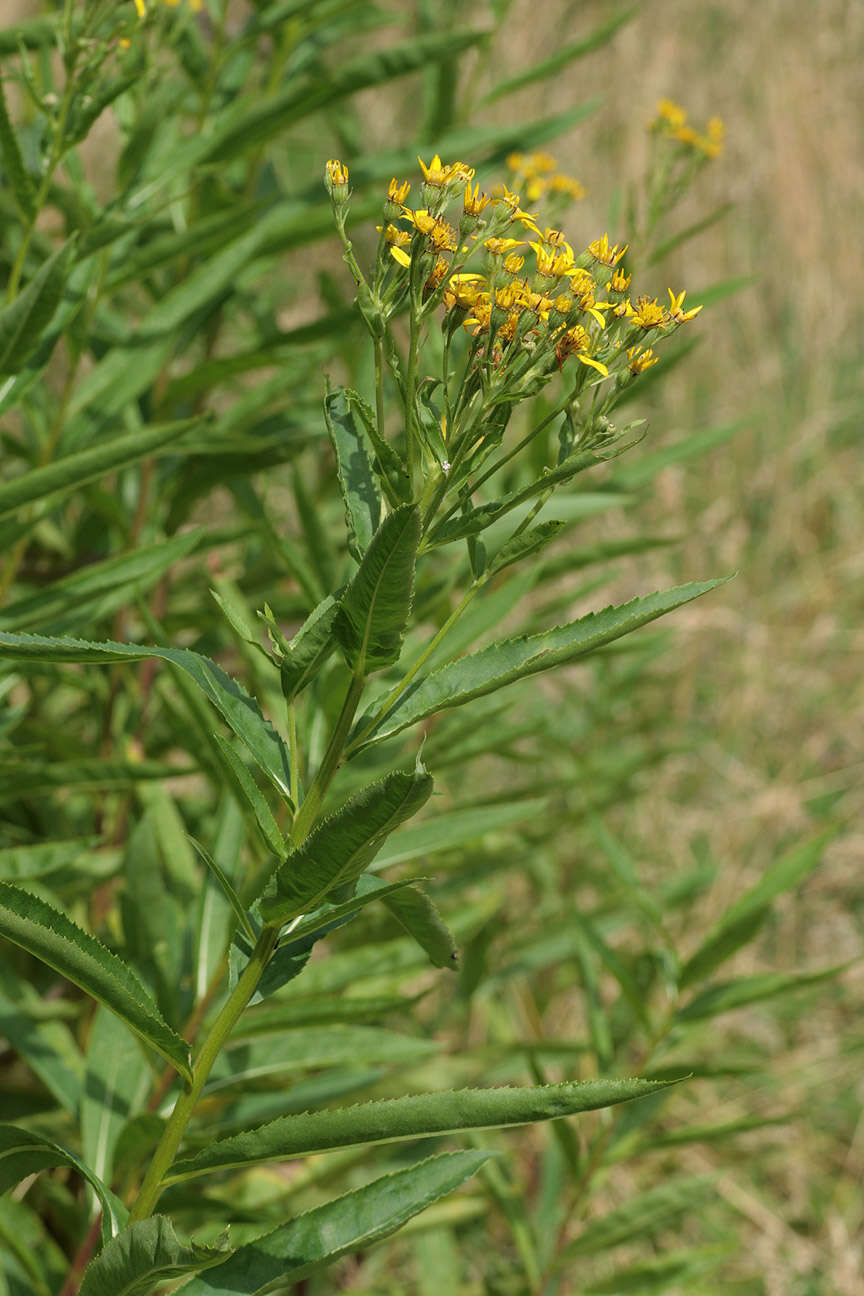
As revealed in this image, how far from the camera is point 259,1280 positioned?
86 centimetres

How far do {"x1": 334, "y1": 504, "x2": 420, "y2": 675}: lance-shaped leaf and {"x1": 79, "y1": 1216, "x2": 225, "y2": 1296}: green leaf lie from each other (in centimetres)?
36

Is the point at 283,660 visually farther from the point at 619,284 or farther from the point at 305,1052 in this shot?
the point at 305,1052

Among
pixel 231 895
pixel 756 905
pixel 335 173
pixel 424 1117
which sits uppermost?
pixel 335 173

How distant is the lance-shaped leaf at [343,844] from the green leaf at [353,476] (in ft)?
0.59

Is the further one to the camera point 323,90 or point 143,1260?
point 323,90

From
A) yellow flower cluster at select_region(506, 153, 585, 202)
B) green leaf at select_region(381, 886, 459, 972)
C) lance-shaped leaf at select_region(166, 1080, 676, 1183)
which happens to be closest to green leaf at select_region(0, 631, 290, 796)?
green leaf at select_region(381, 886, 459, 972)

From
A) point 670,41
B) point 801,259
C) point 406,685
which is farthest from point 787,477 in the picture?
point 406,685

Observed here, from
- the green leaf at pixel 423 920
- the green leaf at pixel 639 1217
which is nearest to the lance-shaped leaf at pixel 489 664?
the green leaf at pixel 423 920

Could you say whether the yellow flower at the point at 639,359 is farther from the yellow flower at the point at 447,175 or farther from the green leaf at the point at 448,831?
the green leaf at the point at 448,831

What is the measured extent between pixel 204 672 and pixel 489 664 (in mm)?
186

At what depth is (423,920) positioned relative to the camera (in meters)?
0.87

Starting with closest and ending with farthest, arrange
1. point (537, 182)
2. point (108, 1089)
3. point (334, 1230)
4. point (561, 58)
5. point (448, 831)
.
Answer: point (334, 1230) → point (108, 1089) → point (448, 831) → point (537, 182) → point (561, 58)

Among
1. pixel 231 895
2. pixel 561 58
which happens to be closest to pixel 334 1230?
pixel 231 895

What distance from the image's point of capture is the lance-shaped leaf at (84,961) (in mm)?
758
